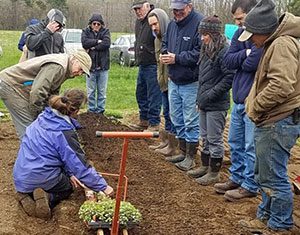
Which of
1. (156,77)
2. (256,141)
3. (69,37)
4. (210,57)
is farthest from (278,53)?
(69,37)

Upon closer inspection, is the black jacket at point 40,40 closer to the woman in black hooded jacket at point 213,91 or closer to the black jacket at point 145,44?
the black jacket at point 145,44

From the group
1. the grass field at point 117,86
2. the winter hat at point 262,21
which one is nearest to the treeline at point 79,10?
the grass field at point 117,86

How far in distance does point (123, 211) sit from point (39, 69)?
2.29 metres

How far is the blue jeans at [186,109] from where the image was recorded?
21.2 ft

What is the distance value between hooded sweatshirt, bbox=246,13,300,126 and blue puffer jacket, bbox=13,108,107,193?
62.7 inches

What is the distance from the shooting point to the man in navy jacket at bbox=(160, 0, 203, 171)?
644 centimetres

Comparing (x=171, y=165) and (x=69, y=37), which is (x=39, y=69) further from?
(x=69, y=37)

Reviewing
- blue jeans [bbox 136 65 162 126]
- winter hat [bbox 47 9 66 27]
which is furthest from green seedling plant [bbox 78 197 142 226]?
blue jeans [bbox 136 65 162 126]

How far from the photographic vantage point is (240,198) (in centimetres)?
550

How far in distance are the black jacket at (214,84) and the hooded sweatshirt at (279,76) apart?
4.26 ft

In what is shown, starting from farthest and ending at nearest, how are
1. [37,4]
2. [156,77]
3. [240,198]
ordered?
[37,4]
[156,77]
[240,198]

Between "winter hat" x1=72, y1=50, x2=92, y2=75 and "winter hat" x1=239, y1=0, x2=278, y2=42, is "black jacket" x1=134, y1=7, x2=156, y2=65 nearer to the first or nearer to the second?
"winter hat" x1=72, y1=50, x2=92, y2=75

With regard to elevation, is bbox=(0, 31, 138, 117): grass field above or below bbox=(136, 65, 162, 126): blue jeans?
below

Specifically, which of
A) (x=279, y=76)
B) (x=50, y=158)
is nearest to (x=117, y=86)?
(x=50, y=158)
